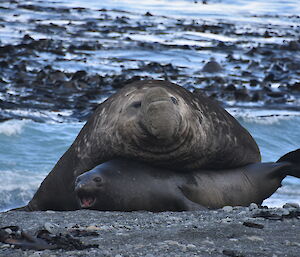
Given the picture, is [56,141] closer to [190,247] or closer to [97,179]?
[97,179]

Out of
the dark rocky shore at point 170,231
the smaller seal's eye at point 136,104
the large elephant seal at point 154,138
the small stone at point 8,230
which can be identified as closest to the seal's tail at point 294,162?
the large elephant seal at point 154,138

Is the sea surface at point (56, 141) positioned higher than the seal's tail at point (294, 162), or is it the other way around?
the seal's tail at point (294, 162)

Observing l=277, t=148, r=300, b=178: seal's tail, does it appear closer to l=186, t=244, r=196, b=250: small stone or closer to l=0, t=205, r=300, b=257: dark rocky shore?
l=0, t=205, r=300, b=257: dark rocky shore

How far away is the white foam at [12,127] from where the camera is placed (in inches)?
447

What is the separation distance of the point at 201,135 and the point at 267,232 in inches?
67.1

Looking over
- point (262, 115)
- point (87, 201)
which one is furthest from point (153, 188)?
point (262, 115)

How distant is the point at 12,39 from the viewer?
20188 millimetres

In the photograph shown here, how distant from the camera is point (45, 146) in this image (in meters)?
11.0

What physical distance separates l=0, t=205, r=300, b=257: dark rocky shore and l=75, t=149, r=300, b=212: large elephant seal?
28 centimetres

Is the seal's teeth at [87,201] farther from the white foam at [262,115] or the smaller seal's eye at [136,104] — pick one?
the white foam at [262,115]

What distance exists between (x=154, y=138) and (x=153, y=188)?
406 mm

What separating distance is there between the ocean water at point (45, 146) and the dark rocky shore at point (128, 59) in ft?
2.50

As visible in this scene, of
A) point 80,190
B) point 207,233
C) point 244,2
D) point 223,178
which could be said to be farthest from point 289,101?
point 244,2

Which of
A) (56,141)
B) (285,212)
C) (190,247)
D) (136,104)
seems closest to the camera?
(190,247)
